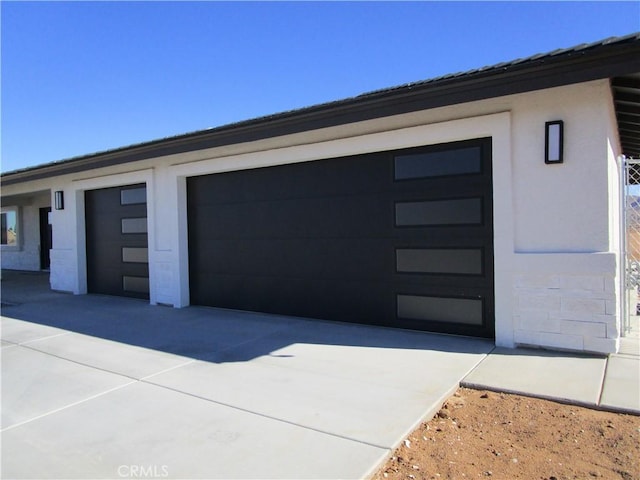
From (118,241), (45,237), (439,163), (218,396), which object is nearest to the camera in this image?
(218,396)

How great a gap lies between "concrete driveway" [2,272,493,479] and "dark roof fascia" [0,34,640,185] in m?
2.91

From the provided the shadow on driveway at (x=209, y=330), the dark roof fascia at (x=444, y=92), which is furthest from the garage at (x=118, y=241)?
the dark roof fascia at (x=444, y=92)

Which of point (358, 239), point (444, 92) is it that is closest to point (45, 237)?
point (358, 239)

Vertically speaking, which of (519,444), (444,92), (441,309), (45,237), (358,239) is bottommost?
(519,444)

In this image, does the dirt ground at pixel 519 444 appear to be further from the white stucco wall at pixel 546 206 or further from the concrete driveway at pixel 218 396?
the white stucco wall at pixel 546 206

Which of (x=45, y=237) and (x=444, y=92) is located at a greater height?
(x=444, y=92)

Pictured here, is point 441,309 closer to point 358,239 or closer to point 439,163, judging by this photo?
point 358,239

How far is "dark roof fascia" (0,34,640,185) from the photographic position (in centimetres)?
441

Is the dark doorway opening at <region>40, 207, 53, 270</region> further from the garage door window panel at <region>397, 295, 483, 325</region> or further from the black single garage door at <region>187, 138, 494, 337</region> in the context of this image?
Result: the garage door window panel at <region>397, 295, 483, 325</region>

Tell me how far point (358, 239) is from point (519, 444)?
4.04m

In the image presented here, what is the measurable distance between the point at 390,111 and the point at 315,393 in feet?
11.6

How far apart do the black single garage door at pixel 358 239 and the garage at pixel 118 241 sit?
1706mm

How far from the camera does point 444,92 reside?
5293 millimetres

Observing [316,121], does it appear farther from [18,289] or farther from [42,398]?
[18,289]
